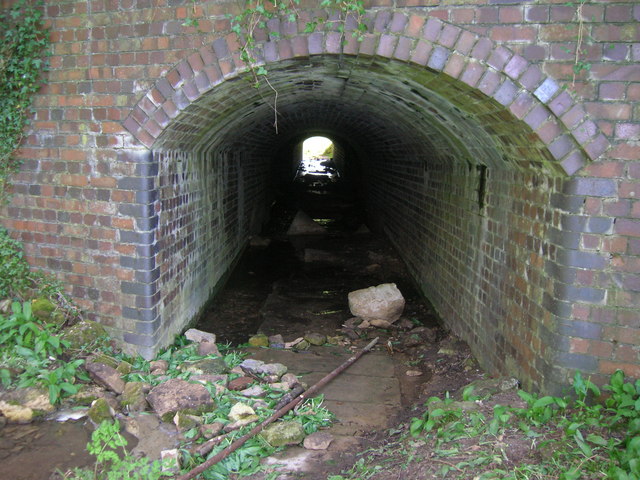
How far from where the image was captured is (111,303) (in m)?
4.55

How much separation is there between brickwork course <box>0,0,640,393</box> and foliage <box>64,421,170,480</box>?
1.46m

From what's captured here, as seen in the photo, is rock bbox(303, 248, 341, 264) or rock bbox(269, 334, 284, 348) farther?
rock bbox(303, 248, 341, 264)

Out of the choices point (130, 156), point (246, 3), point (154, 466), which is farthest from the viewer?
point (130, 156)

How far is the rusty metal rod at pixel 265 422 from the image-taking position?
3139 mm

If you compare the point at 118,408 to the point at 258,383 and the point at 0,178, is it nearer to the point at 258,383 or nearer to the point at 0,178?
the point at 258,383

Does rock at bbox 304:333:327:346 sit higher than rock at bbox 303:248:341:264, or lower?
lower

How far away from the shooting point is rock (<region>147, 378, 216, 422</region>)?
3758mm

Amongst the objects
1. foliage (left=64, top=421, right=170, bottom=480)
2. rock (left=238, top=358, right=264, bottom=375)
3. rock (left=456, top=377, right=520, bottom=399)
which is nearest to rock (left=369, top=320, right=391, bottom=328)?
rock (left=238, top=358, right=264, bottom=375)

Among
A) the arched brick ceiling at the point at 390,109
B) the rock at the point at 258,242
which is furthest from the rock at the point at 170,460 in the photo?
the rock at the point at 258,242

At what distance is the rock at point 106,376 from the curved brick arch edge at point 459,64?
98.2 inches

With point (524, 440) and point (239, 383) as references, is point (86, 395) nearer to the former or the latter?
point (239, 383)

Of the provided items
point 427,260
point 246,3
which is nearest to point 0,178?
point 246,3

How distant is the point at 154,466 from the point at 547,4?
4.06 m

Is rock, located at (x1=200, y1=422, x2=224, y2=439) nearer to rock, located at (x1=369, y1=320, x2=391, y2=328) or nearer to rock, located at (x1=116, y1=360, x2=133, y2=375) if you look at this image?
rock, located at (x1=116, y1=360, x2=133, y2=375)
